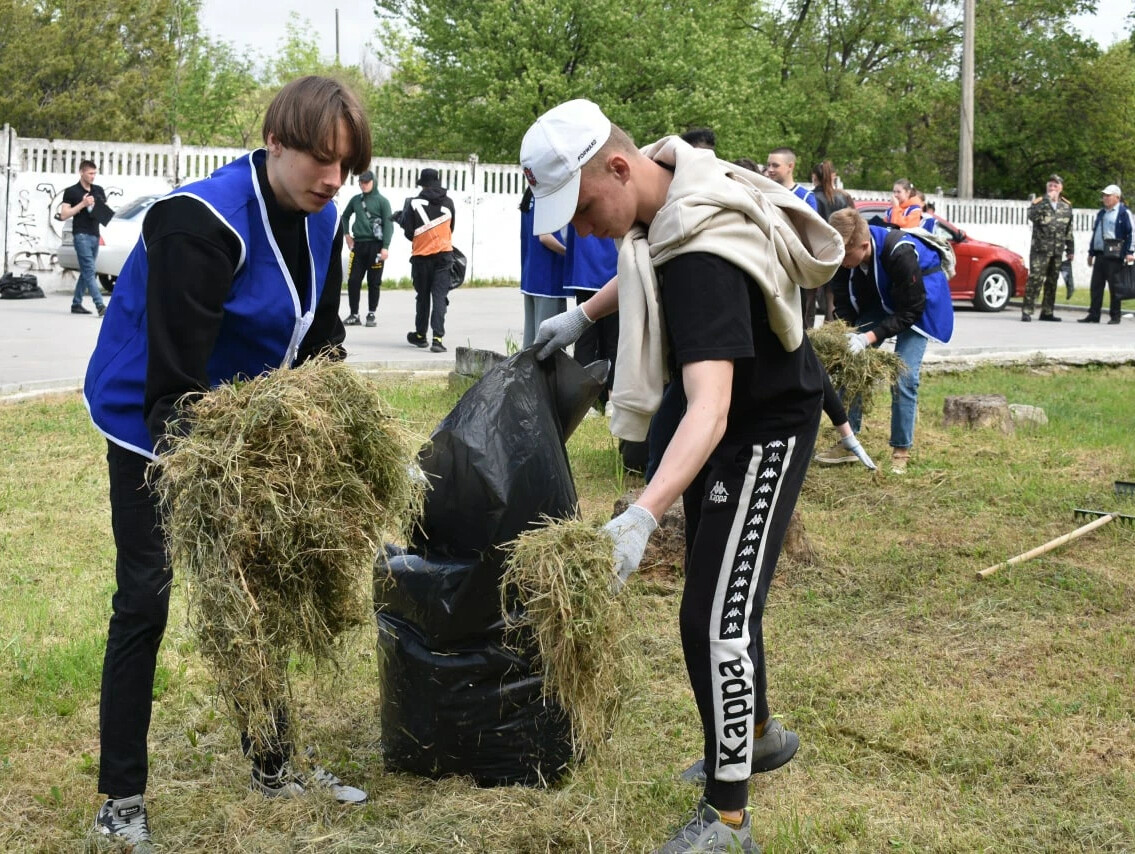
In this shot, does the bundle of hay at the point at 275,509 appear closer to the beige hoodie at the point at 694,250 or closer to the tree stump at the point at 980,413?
the beige hoodie at the point at 694,250

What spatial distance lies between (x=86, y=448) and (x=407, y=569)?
15.4 ft

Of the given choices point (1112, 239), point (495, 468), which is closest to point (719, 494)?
point (495, 468)

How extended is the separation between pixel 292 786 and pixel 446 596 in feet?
2.10

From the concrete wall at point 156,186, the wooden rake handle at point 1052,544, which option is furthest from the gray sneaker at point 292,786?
the concrete wall at point 156,186

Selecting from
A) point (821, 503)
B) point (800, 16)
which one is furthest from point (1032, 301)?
point (800, 16)

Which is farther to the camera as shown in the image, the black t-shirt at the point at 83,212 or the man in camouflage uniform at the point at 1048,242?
the man in camouflage uniform at the point at 1048,242

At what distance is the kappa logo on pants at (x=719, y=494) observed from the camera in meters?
2.82

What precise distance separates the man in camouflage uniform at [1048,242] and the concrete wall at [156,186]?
30.6ft

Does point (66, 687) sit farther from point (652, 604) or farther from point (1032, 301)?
point (1032, 301)

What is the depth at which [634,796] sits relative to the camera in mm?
3277

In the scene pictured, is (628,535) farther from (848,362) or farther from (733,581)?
(848,362)

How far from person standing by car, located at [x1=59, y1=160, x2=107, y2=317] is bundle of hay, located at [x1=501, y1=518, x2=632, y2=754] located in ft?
43.5

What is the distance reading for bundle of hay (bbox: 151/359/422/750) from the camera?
260cm


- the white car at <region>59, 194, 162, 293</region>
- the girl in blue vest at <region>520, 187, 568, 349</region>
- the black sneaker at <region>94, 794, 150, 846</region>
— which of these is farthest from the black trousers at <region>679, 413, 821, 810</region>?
the white car at <region>59, 194, 162, 293</region>
